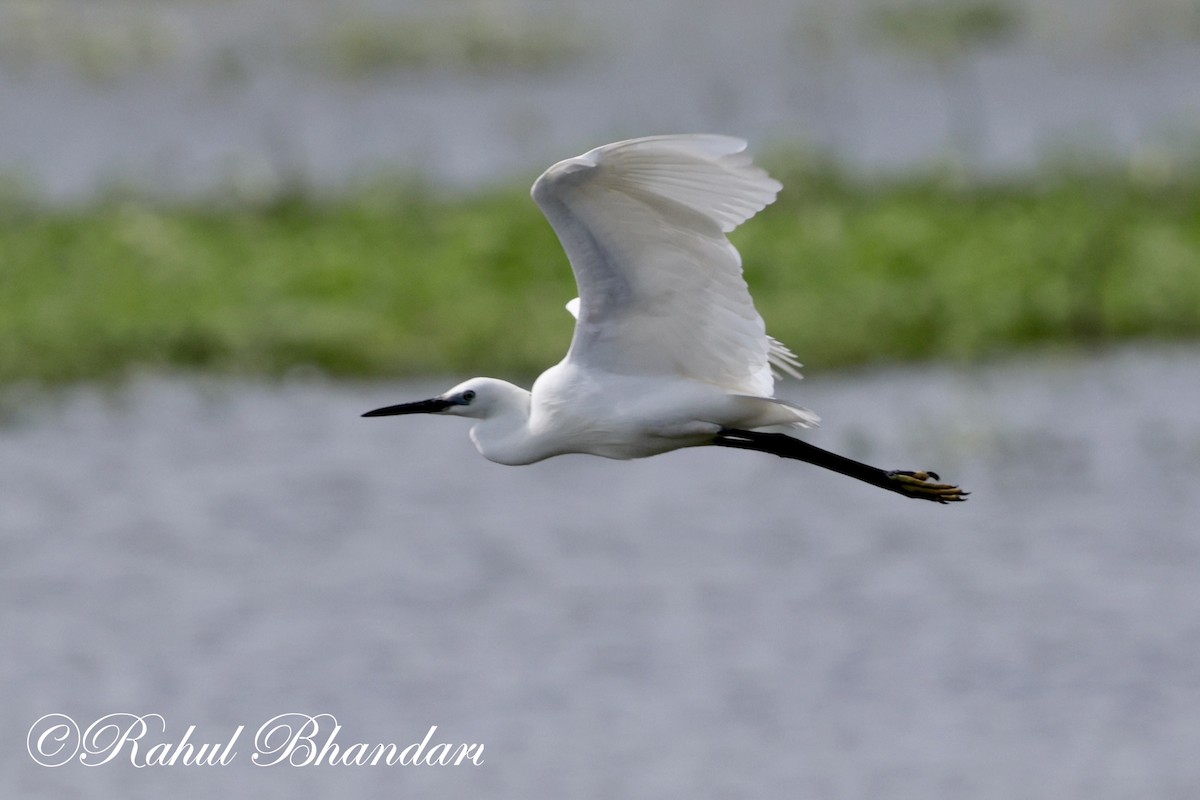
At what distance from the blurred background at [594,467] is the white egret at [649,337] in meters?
2.66

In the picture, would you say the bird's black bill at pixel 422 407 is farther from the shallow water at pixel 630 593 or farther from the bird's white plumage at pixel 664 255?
the shallow water at pixel 630 593

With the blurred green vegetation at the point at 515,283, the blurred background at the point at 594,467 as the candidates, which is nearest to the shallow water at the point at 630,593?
the blurred background at the point at 594,467

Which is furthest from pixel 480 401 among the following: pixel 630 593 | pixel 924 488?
pixel 630 593

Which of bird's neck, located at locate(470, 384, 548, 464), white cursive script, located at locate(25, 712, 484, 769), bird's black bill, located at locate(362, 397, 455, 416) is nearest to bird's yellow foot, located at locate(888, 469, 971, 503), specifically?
bird's neck, located at locate(470, 384, 548, 464)

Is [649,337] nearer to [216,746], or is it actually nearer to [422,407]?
[422,407]

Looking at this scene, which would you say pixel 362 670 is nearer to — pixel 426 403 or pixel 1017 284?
pixel 426 403

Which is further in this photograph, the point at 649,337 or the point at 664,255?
the point at 649,337

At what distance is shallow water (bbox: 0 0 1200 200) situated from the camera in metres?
15.3

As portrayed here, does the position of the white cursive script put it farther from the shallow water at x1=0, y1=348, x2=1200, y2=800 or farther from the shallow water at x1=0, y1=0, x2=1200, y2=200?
the shallow water at x1=0, y1=0, x2=1200, y2=200

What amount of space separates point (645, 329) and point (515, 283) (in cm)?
719

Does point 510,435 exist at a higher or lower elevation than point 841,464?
higher

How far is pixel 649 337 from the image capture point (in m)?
5.41

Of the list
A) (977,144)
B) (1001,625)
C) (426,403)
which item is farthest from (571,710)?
(977,144)

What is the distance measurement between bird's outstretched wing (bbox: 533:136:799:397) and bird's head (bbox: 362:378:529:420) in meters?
0.25
